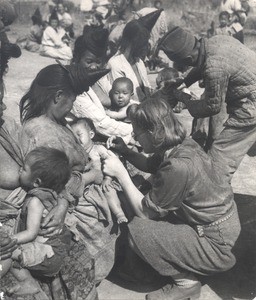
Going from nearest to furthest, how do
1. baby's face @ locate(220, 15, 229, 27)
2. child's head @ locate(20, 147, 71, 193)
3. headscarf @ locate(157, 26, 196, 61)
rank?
child's head @ locate(20, 147, 71, 193) < headscarf @ locate(157, 26, 196, 61) < baby's face @ locate(220, 15, 229, 27)

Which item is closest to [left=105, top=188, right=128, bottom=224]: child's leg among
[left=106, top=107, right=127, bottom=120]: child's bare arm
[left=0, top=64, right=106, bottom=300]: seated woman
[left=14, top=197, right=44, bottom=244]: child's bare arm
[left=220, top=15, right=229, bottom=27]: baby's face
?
[left=0, top=64, right=106, bottom=300]: seated woman

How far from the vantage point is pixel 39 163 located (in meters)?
3.06

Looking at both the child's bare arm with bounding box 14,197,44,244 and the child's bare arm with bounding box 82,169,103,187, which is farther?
the child's bare arm with bounding box 82,169,103,187

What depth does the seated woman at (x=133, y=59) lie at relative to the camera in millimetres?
6258

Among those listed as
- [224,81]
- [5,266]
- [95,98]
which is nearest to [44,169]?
[5,266]

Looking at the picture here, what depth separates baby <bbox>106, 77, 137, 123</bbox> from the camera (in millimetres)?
5555

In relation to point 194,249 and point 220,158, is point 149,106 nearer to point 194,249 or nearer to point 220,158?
point 194,249

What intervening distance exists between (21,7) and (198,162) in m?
12.1

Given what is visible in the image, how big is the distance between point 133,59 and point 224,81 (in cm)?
264

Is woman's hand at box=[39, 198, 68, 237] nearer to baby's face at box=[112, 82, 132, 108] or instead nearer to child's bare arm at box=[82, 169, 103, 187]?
child's bare arm at box=[82, 169, 103, 187]

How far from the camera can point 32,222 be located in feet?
9.93

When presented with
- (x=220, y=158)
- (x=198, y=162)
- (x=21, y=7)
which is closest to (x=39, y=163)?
(x=198, y=162)

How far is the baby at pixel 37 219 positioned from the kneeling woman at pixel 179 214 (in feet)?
1.76

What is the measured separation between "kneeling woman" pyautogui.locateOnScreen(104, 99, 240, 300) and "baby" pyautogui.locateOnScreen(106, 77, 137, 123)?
7.23 ft
